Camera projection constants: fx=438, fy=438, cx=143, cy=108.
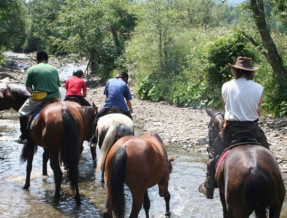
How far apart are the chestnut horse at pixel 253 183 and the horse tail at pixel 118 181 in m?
1.42

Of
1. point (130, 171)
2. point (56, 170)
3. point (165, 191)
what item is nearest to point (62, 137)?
point (56, 170)

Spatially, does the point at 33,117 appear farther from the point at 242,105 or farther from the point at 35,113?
the point at 242,105

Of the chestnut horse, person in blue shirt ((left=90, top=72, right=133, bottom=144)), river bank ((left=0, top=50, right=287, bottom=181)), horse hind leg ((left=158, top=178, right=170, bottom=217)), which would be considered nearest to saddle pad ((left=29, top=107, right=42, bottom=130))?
person in blue shirt ((left=90, top=72, right=133, bottom=144))

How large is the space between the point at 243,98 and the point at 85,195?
440 centimetres

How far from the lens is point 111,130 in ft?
26.0

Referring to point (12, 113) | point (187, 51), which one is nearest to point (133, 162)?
point (12, 113)

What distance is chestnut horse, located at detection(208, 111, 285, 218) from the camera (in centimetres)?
469

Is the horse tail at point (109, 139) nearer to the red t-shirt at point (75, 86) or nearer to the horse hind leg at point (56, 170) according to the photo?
the horse hind leg at point (56, 170)

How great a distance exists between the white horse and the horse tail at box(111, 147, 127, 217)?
1.47 m

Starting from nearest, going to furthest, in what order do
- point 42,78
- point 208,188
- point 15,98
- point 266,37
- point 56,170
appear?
point 208,188, point 56,170, point 42,78, point 15,98, point 266,37

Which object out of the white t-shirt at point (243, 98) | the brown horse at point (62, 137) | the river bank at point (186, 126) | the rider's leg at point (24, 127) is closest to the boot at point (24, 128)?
the rider's leg at point (24, 127)

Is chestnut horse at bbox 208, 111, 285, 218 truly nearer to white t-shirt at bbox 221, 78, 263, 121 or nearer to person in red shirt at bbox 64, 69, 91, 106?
white t-shirt at bbox 221, 78, 263, 121

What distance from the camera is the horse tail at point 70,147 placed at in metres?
7.92

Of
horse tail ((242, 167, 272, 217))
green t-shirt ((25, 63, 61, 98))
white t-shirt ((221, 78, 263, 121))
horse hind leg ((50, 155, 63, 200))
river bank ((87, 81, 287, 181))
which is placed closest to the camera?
horse tail ((242, 167, 272, 217))
